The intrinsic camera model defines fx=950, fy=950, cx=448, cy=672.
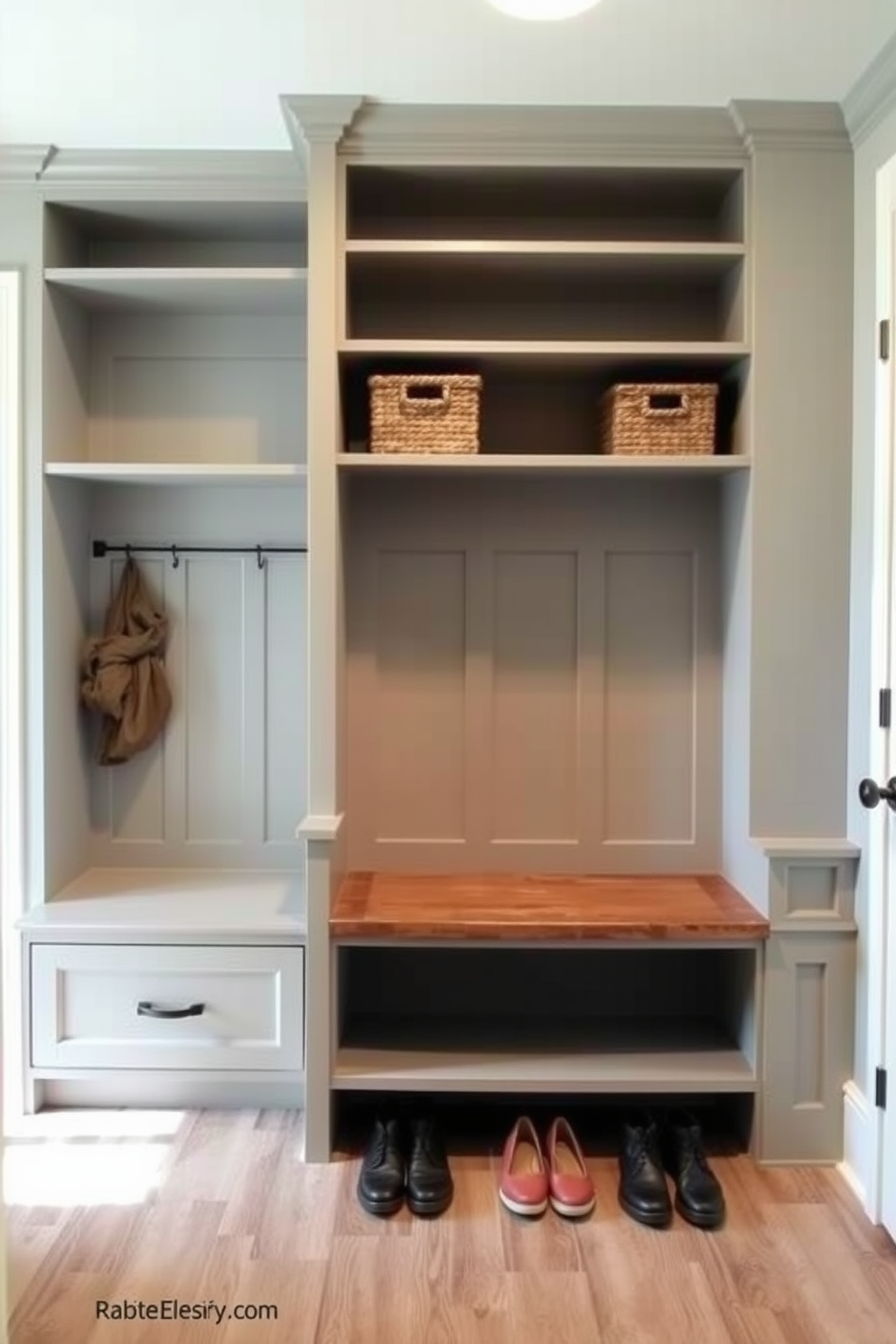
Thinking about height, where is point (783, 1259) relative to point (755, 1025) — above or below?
below

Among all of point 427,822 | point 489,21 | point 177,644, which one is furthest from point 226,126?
point 427,822

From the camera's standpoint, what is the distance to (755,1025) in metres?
2.23

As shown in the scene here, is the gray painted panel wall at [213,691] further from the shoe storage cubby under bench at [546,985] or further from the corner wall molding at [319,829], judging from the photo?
the corner wall molding at [319,829]

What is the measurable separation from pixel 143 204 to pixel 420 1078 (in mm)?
2306

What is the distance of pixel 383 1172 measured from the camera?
82.9 inches

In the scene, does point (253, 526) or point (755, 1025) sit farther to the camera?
point (253, 526)

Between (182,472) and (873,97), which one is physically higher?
(873,97)

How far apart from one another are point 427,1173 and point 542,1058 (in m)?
0.39

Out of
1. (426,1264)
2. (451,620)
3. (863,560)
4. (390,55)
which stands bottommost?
(426,1264)

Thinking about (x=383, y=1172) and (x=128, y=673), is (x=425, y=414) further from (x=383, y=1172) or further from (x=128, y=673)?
(x=383, y=1172)

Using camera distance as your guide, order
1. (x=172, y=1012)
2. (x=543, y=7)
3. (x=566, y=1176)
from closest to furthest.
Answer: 1. (x=543, y=7)
2. (x=566, y=1176)
3. (x=172, y=1012)

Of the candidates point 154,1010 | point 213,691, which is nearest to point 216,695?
point 213,691

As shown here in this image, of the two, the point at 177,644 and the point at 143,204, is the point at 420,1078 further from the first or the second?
the point at 143,204

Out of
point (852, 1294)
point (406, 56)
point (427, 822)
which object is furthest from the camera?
point (427, 822)
